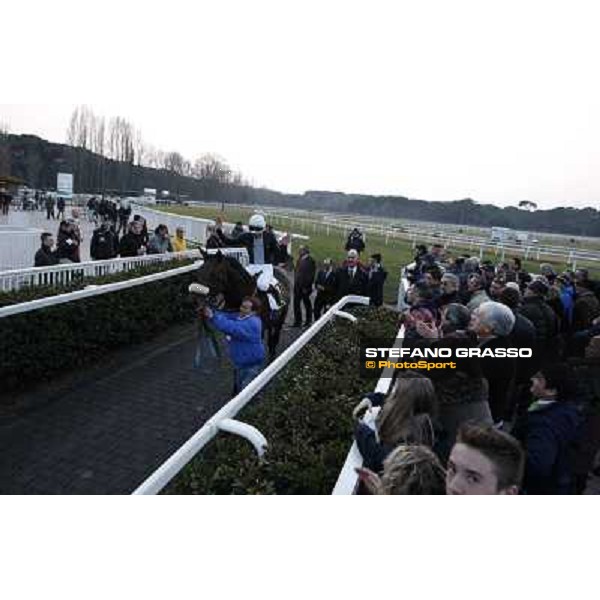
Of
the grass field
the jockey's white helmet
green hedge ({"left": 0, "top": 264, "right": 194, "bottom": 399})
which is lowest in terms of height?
green hedge ({"left": 0, "top": 264, "right": 194, "bottom": 399})

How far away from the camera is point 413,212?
A: 68.2 m

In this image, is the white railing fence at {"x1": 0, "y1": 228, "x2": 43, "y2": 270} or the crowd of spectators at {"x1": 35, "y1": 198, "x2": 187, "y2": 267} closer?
the crowd of spectators at {"x1": 35, "y1": 198, "x2": 187, "y2": 267}

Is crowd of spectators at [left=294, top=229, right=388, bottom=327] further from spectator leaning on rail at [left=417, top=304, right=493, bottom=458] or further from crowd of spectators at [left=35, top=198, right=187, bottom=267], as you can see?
spectator leaning on rail at [left=417, top=304, right=493, bottom=458]

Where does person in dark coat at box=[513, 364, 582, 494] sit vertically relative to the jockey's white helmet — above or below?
below

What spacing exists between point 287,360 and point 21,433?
90.2 inches

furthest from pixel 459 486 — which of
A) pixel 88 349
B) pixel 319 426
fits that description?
pixel 88 349

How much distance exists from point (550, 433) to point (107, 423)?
3.67m

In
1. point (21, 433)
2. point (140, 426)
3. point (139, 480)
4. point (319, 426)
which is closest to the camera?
point (319, 426)

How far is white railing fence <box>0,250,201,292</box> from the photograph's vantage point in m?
5.74

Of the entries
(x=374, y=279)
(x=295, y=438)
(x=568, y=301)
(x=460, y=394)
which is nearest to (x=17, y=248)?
(x=374, y=279)

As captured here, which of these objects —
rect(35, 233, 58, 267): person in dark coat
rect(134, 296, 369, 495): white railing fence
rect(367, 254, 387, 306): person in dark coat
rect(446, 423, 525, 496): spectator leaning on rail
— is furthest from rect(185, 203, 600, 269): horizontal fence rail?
rect(446, 423, 525, 496): spectator leaning on rail

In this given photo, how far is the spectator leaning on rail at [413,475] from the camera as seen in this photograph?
206 cm

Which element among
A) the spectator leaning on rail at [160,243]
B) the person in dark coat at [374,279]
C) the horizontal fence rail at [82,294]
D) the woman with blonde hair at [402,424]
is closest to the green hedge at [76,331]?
the horizontal fence rail at [82,294]
